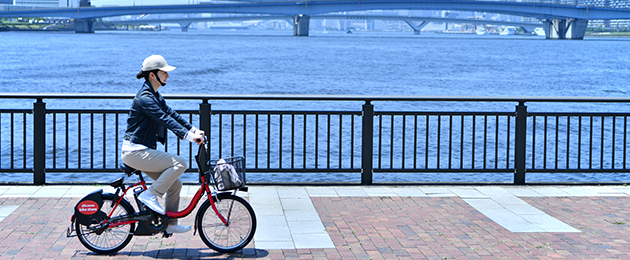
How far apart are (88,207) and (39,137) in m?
3.04

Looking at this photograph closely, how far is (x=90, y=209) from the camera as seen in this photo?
5516mm

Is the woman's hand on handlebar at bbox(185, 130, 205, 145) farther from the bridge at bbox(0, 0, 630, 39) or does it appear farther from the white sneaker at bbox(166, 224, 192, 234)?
the bridge at bbox(0, 0, 630, 39)

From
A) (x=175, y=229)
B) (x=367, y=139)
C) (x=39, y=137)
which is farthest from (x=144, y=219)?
(x=367, y=139)

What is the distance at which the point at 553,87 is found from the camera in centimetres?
4631

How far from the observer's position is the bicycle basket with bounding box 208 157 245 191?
521cm

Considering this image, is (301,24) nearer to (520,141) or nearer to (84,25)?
(84,25)

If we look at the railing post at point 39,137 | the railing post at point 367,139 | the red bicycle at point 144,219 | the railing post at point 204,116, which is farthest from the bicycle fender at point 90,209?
the railing post at point 367,139

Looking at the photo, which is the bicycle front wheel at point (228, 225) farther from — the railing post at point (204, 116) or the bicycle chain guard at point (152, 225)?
the railing post at point (204, 116)

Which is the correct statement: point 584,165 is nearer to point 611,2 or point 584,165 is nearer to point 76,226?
point 76,226

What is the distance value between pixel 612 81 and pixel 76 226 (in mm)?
50655

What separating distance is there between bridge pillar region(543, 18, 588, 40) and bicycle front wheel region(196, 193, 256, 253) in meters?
128

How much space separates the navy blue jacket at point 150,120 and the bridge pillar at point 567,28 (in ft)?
419

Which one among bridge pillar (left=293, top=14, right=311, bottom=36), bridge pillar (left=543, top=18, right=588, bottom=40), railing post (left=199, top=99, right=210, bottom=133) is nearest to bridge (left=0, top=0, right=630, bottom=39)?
bridge pillar (left=543, top=18, right=588, bottom=40)

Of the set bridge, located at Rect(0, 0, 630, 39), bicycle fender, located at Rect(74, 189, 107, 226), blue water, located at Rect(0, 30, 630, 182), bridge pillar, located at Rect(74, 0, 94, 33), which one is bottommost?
bicycle fender, located at Rect(74, 189, 107, 226)
